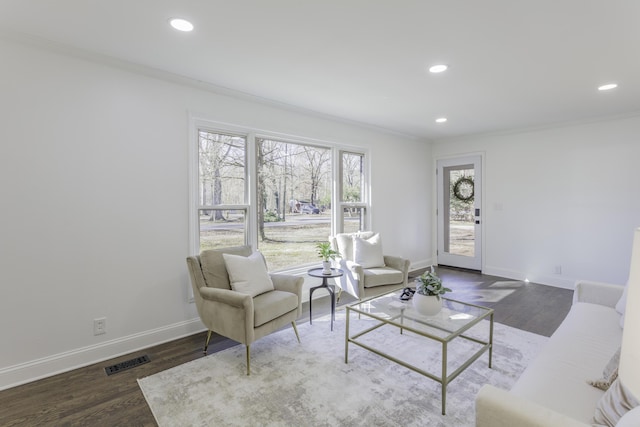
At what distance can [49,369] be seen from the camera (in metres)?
2.47

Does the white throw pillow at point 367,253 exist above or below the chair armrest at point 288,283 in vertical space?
above

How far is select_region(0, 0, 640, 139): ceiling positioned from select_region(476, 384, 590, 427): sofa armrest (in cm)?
210

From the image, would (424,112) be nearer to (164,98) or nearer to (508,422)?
(164,98)

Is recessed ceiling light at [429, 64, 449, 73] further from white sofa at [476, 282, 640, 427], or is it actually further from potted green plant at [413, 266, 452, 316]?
white sofa at [476, 282, 640, 427]

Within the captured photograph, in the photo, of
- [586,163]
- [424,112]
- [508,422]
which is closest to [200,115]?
[424,112]

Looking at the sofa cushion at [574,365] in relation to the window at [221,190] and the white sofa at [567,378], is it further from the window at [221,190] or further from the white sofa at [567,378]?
the window at [221,190]

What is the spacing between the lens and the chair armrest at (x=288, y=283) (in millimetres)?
3041

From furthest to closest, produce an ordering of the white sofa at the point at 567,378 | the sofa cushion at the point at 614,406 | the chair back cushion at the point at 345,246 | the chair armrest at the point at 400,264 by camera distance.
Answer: the chair back cushion at the point at 345,246 → the chair armrest at the point at 400,264 → the white sofa at the point at 567,378 → the sofa cushion at the point at 614,406

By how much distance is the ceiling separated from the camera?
6.50 feet

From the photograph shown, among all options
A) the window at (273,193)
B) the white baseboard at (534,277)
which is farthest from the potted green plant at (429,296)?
the white baseboard at (534,277)

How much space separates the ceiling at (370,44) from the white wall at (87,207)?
0.99ft

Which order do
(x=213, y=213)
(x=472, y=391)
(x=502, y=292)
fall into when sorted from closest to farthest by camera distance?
(x=472, y=391), (x=213, y=213), (x=502, y=292)

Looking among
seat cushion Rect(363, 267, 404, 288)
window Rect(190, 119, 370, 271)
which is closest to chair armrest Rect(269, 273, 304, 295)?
window Rect(190, 119, 370, 271)

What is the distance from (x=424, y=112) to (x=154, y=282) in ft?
12.3
